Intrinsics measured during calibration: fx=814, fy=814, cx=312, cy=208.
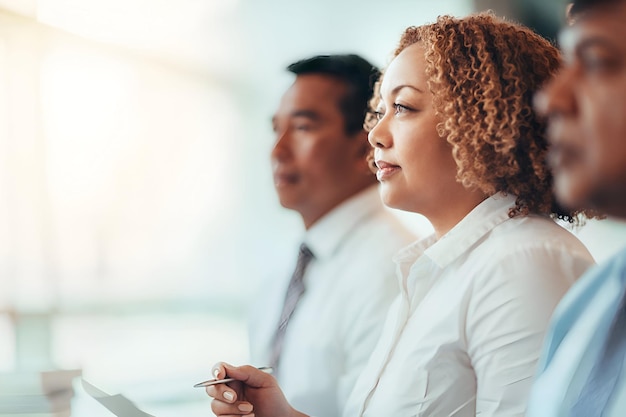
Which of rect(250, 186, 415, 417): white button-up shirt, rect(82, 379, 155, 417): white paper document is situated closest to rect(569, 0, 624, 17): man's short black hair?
rect(250, 186, 415, 417): white button-up shirt

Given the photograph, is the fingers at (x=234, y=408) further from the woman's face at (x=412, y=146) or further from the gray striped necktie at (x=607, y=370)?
the gray striped necktie at (x=607, y=370)

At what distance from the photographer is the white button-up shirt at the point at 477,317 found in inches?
44.1

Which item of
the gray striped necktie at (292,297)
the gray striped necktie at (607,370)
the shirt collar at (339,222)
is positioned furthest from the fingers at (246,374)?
the gray striped necktie at (607,370)

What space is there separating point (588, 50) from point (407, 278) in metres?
0.59

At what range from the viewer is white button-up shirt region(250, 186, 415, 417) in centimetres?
142

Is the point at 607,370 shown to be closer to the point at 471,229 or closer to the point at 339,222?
the point at 471,229

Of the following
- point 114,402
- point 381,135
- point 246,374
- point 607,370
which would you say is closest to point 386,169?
point 381,135

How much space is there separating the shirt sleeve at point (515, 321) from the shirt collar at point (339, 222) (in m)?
0.39

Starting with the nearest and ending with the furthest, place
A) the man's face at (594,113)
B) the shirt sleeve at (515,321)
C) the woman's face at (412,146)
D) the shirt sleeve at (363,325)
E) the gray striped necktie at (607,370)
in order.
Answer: the man's face at (594,113)
the gray striped necktie at (607,370)
the shirt sleeve at (515,321)
the woman's face at (412,146)
the shirt sleeve at (363,325)

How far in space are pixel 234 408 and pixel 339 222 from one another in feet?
1.28

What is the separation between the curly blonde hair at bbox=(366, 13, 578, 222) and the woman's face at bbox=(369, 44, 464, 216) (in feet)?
0.07

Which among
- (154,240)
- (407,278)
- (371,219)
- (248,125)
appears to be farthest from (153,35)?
(407,278)

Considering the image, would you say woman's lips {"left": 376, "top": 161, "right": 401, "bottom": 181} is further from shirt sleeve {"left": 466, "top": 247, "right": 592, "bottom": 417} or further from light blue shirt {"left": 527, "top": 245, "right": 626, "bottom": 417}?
light blue shirt {"left": 527, "top": 245, "right": 626, "bottom": 417}

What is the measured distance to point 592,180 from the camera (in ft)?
2.59
